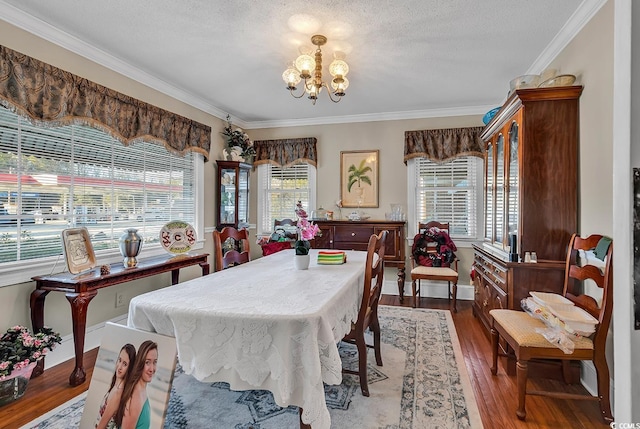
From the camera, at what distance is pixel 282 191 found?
5.27 metres

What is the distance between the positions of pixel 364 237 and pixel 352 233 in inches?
6.9

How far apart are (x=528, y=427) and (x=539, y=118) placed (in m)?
2.10

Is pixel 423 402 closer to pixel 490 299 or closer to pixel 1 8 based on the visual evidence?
pixel 490 299

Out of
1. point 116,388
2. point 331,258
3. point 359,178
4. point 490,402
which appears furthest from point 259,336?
point 359,178

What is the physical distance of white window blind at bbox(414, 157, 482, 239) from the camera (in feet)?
14.6

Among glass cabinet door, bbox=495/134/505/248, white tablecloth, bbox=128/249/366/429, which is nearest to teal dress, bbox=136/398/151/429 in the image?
white tablecloth, bbox=128/249/366/429

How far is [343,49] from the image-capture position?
9.08ft

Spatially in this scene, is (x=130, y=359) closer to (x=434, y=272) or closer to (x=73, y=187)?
(x=73, y=187)

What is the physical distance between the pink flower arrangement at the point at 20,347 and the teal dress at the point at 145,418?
47.0 inches

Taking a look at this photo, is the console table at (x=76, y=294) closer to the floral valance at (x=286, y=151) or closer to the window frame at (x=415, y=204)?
the floral valance at (x=286, y=151)

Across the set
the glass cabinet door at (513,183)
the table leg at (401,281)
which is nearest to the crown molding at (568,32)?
the glass cabinet door at (513,183)

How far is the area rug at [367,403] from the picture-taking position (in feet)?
5.96

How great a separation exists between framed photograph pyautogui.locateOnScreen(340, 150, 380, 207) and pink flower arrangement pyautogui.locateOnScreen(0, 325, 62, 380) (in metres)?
3.65

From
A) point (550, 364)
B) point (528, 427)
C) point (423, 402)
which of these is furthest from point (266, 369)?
point (550, 364)
